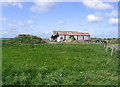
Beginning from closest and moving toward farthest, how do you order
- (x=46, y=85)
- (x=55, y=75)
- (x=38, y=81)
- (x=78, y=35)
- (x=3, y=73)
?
(x=46, y=85) < (x=38, y=81) < (x=55, y=75) < (x=3, y=73) < (x=78, y=35)

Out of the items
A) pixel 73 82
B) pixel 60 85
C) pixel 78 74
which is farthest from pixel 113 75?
pixel 60 85

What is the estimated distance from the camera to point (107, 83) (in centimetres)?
740

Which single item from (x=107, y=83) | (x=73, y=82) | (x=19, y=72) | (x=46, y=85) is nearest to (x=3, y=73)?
(x=19, y=72)

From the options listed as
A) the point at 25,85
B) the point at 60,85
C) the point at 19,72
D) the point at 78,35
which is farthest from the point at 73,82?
the point at 78,35

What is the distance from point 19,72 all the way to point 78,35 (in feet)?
189

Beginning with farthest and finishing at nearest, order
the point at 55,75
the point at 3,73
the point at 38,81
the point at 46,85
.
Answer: the point at 3,73 → the point at 55,75 → the point at 38,81 → the point at 46,85

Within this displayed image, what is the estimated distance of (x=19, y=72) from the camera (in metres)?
9.16

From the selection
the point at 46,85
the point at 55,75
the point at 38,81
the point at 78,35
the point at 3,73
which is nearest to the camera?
the point at 46,85

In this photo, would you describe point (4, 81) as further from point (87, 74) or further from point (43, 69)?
point (87, 74)

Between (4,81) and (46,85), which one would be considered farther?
(4,81)

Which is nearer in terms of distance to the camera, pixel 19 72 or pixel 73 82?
pixel 73 82

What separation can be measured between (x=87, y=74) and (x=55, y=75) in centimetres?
199

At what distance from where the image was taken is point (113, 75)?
8703 millimetres

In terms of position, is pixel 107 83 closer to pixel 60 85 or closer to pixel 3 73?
Result: pixel 60 85
